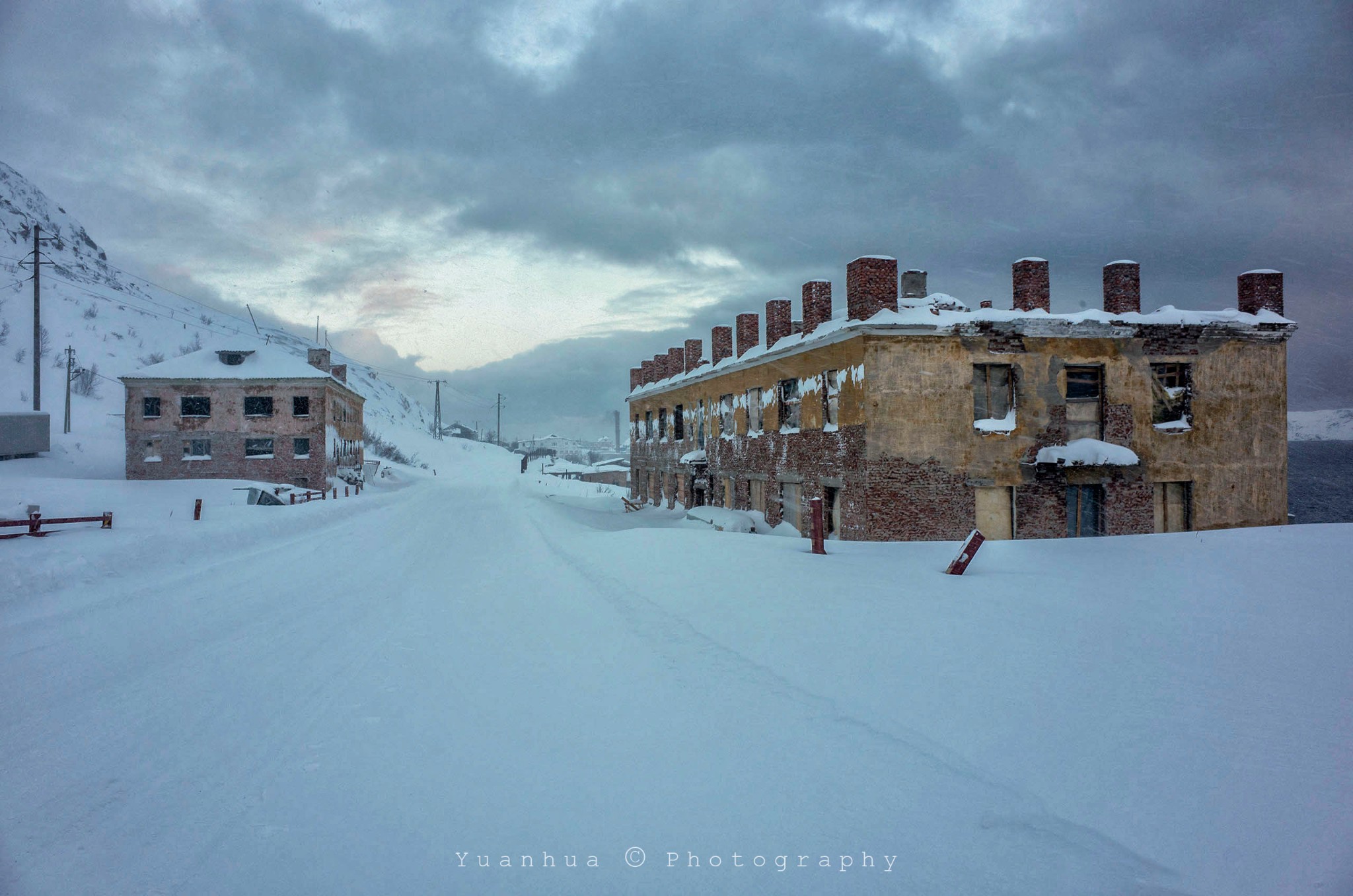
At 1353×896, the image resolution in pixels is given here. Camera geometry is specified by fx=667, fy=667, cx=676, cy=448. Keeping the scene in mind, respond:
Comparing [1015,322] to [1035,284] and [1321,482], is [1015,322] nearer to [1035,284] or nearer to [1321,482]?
[1035,284]

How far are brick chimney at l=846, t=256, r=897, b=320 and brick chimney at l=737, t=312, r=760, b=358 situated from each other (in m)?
9.93

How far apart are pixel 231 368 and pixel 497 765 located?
147 feet

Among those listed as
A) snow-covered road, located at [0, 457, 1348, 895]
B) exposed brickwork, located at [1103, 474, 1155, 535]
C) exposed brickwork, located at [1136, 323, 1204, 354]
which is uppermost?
exposed brickwork, located at [1136, 323, 1204, 354]

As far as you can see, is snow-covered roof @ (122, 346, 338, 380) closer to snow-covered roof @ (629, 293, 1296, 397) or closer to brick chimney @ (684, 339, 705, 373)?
brick chimney @ (684, 339, 705, 373)

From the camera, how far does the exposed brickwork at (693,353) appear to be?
34906 millimetres

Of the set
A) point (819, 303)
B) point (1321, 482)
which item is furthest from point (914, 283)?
point (1321, 482)

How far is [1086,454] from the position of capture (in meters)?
18.1

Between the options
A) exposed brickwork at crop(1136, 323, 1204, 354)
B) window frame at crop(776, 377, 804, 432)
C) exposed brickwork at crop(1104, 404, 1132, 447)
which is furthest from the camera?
window frame at crop(776, 377, 804, 432)

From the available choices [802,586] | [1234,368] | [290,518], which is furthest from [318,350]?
[1234,368]

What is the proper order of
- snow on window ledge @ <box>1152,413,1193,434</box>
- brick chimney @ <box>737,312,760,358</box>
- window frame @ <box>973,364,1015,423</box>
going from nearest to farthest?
window frame @ <box>973,364,1015,423</box> < snow on window ledge @ <box>1152,413,1193,434</box> < brick chimney @ <box>737,312,760,358</box>

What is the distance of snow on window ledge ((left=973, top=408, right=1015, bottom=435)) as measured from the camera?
18.3 meters

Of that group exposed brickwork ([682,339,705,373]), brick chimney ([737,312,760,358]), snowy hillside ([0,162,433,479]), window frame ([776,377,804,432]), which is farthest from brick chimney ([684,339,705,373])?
snowy hillside ([0,162,433,479])

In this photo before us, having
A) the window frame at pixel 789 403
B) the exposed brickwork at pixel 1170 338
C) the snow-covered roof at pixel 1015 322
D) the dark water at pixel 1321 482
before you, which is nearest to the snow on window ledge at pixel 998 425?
the snow-covered roof at pixel 1015 322

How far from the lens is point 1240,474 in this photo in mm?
20281
